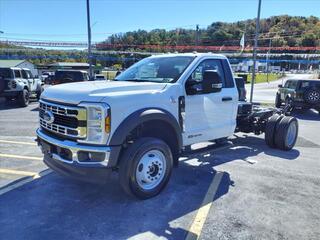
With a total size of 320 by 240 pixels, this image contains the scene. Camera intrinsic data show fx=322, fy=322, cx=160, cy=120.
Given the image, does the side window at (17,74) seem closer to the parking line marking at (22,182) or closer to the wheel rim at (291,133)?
the parking line marking at (22,182)

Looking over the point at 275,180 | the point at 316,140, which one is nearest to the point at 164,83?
the point at 275,180

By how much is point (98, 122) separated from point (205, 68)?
2.46 meters

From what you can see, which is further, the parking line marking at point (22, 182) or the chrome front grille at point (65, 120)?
the parking line marking at point (22, 182)

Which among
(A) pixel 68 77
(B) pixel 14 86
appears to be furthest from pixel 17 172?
(A) pixel 68 77

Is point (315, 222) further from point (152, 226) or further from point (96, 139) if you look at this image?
point (96, 139)

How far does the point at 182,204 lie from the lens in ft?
14.6

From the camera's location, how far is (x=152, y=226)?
12.6ft

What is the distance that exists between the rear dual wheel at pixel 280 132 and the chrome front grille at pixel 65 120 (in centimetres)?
500

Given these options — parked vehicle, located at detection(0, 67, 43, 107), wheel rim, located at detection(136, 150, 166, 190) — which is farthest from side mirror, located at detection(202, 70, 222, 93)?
→ parked vehicle, located at detection(0, 67, 43, 107)

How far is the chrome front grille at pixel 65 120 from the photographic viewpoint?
13.1 ft

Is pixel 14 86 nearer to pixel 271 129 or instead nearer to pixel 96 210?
pixel 271 129

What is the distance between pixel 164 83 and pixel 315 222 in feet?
9.15

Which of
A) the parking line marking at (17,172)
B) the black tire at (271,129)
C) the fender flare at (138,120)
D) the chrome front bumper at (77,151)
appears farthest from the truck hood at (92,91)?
the black tire at (271,129)

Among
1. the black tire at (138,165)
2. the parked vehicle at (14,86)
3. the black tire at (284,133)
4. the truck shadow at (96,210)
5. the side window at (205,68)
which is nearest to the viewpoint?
the truck shadow at (96,210)
